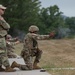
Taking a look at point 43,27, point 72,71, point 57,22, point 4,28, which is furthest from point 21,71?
point 57,22

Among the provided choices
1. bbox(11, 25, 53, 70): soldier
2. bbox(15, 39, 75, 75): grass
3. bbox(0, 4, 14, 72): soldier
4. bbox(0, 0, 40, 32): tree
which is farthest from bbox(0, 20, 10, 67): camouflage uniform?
bbox(0, 0, 40, 32): tree

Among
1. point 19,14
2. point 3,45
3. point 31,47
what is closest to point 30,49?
point 31,47

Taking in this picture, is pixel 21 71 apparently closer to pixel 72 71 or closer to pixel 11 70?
pixel 11 70

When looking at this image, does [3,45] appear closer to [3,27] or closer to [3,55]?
[3,55]

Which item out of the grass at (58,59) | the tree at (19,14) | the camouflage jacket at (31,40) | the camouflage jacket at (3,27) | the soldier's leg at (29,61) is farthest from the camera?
the tree at (19,14)

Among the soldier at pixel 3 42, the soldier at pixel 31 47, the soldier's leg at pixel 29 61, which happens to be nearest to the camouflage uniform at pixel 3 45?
the soldier at pixel 3 42

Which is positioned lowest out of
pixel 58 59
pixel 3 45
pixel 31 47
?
pixel 58 59

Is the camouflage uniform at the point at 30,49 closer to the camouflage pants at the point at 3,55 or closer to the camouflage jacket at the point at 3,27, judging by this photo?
the camouflage jacket at the point at 3,27

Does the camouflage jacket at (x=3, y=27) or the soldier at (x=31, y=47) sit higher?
the camouflage jacket at (x=3, y=27)

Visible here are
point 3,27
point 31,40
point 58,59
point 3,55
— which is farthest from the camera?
point 58,59

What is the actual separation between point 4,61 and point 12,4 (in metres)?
41.6

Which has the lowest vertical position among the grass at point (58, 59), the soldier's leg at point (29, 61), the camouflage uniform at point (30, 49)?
the grass at point (58, 59)

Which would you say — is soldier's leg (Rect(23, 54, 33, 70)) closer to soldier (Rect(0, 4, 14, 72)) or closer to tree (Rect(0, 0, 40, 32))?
soldier (Rect(0, 4, 14, 72))

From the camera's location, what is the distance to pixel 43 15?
66188 mm
